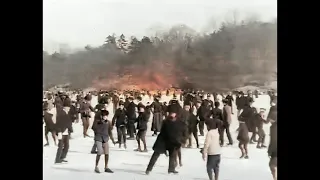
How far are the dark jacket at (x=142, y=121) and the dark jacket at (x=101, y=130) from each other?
0.17m

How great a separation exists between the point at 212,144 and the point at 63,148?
80 centimetres

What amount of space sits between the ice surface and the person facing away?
0.08 ft

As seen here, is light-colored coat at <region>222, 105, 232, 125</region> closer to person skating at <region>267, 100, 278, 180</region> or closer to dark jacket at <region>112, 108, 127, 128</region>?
person skating at <region>267, 100, 278, 180</region>

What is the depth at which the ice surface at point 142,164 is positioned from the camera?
6.97 ft

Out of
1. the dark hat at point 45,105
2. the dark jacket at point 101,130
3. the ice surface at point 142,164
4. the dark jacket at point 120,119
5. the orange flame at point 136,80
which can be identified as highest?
the orange flame at point 136,80

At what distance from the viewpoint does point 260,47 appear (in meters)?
2.12

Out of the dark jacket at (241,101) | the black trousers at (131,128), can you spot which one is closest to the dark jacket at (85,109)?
the black trousers at (131,128)

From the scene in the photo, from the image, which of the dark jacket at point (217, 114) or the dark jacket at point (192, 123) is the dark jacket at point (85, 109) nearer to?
the dark jacket at point (192, 123)

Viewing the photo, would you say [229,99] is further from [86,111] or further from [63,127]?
[63,127]

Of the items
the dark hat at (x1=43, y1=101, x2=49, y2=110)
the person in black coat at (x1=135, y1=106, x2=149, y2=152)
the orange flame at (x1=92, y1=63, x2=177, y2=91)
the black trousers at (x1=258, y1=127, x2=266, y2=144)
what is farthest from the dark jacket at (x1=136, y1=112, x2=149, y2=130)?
the black trousers at (x1=258, y1=127, x2=266, y2=144)

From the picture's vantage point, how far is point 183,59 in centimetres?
217

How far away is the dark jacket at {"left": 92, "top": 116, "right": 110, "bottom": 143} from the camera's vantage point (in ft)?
7.13
